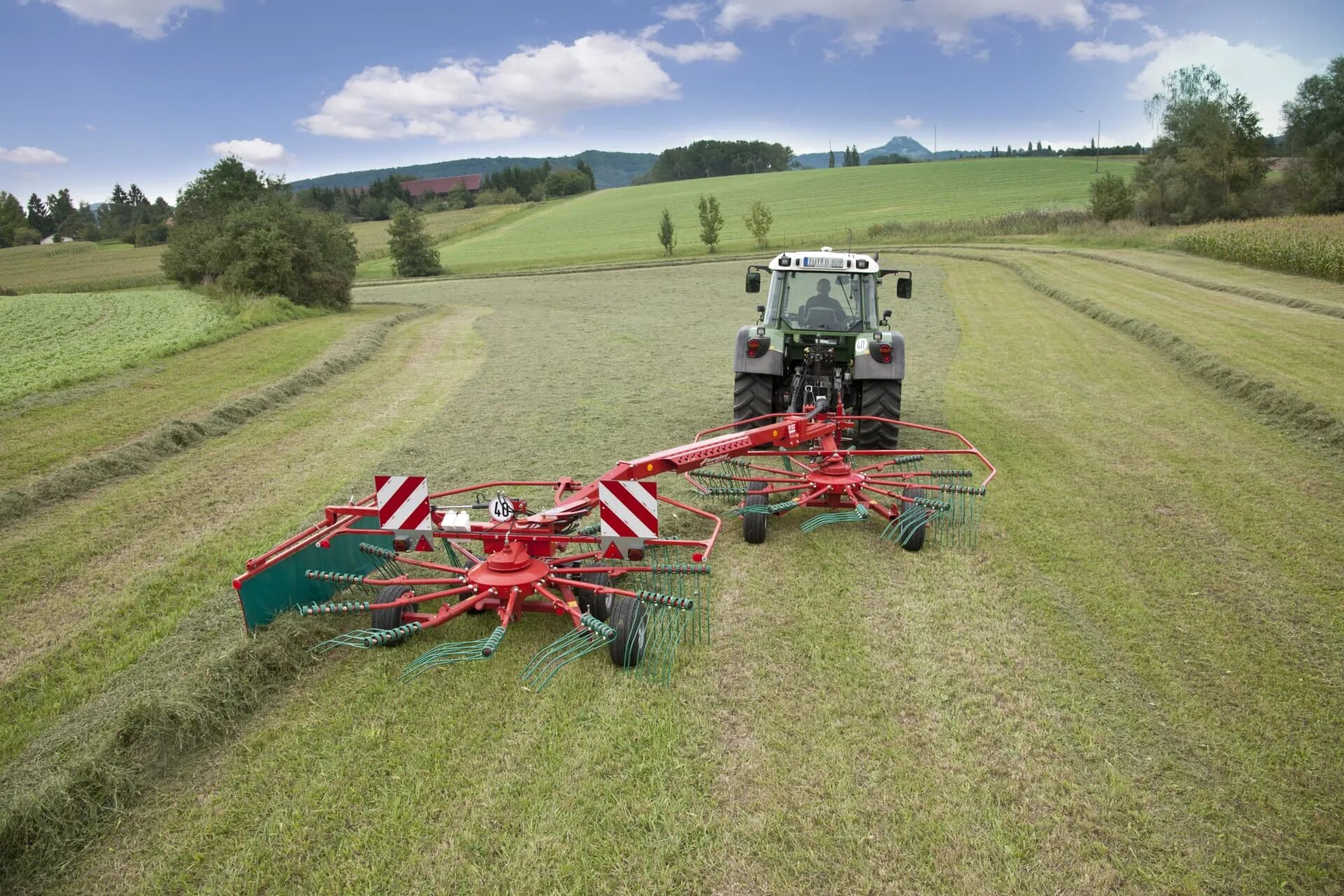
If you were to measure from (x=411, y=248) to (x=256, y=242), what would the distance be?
18.9 metres

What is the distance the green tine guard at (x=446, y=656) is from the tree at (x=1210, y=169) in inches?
1569

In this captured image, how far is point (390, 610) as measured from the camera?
439 cm

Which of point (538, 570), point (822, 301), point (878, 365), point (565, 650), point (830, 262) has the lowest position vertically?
point (565, 650)

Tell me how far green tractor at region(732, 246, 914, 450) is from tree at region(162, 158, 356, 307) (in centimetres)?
1682

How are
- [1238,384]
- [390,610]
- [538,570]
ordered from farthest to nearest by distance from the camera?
[1238,384] → [538,570] → [390,610]

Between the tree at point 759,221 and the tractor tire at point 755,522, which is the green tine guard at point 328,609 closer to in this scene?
the tractor tire at point 755,522

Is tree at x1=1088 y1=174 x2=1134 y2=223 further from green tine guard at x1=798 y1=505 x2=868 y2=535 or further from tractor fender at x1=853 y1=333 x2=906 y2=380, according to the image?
green tine guard at x1=798 y1=505 x2=868 y2=535

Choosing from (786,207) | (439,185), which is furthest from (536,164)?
(786,207)

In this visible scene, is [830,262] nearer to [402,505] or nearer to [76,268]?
[402,505]

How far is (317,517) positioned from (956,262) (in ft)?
85.9

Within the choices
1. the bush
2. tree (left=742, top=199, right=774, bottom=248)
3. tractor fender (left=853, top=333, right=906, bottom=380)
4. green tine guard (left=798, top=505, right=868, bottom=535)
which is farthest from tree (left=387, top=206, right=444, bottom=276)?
the bush

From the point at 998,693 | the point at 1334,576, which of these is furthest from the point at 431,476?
the point at 1334,576

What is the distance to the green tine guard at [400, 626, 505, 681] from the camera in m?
4.10

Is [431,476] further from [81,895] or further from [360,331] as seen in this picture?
[360,331]
